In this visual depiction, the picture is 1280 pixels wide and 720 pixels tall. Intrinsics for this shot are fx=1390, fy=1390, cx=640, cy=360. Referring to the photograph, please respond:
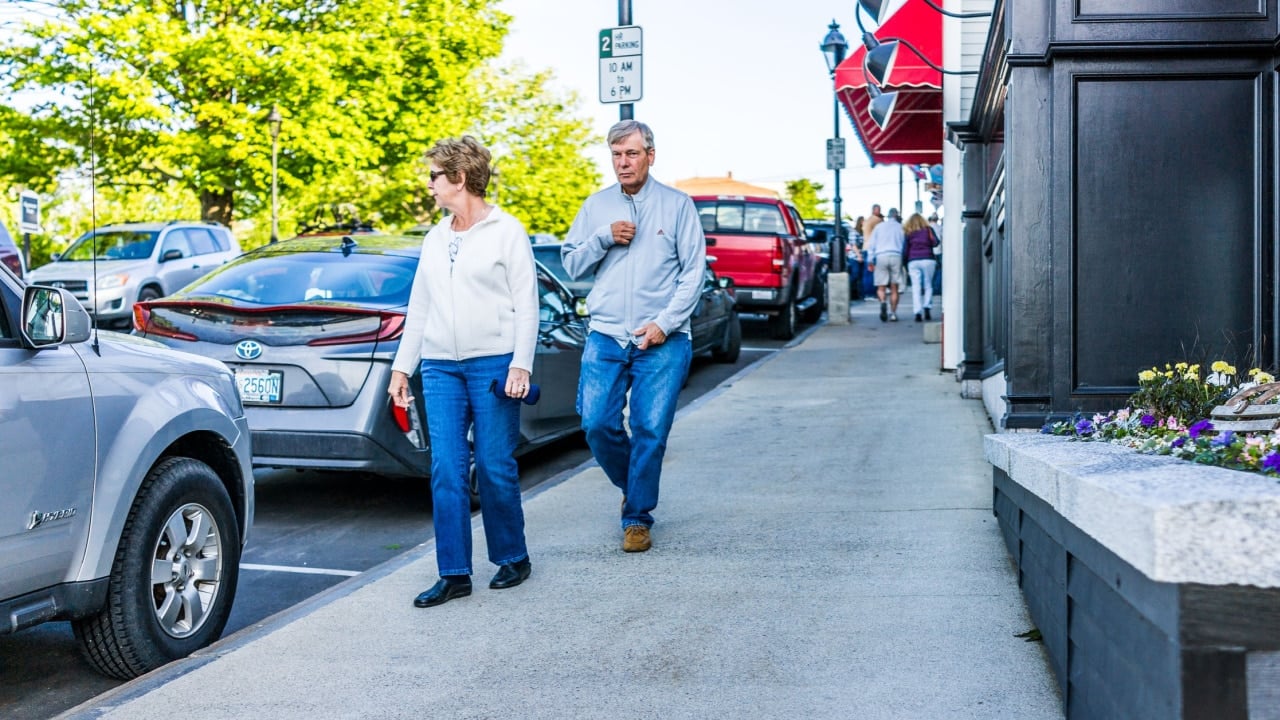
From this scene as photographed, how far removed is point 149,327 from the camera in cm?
738

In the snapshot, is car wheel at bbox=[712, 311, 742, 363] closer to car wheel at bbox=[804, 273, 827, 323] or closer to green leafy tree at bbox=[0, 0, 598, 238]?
car wheel at bbox=[804, 273, 827, 323]

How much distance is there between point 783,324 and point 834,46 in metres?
7.43

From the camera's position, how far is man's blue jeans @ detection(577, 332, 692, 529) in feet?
19.7

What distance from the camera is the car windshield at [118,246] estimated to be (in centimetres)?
2303

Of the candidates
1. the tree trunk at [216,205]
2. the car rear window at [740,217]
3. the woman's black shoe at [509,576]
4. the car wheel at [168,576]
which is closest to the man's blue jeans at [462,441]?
the woman's black shoe at [509,576]

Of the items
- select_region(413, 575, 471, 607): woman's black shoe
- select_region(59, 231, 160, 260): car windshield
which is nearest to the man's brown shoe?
select_region(413, 575, 471, 607): woman's black shoe

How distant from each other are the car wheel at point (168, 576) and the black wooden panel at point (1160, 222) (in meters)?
3.56

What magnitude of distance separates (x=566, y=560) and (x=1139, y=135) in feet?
9.86

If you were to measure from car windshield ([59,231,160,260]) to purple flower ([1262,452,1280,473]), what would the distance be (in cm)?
2232

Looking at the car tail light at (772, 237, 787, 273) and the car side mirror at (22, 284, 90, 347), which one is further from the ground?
the car tail light at (772, 237, 787, 273)

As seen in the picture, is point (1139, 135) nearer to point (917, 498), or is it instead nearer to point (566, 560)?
point (917, 498)

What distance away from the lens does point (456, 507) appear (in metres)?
5.18

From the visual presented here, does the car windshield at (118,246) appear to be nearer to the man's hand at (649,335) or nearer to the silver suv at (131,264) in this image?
the silver suv at (131,264)

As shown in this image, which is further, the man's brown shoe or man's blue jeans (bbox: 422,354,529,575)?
the man's brown shoe
